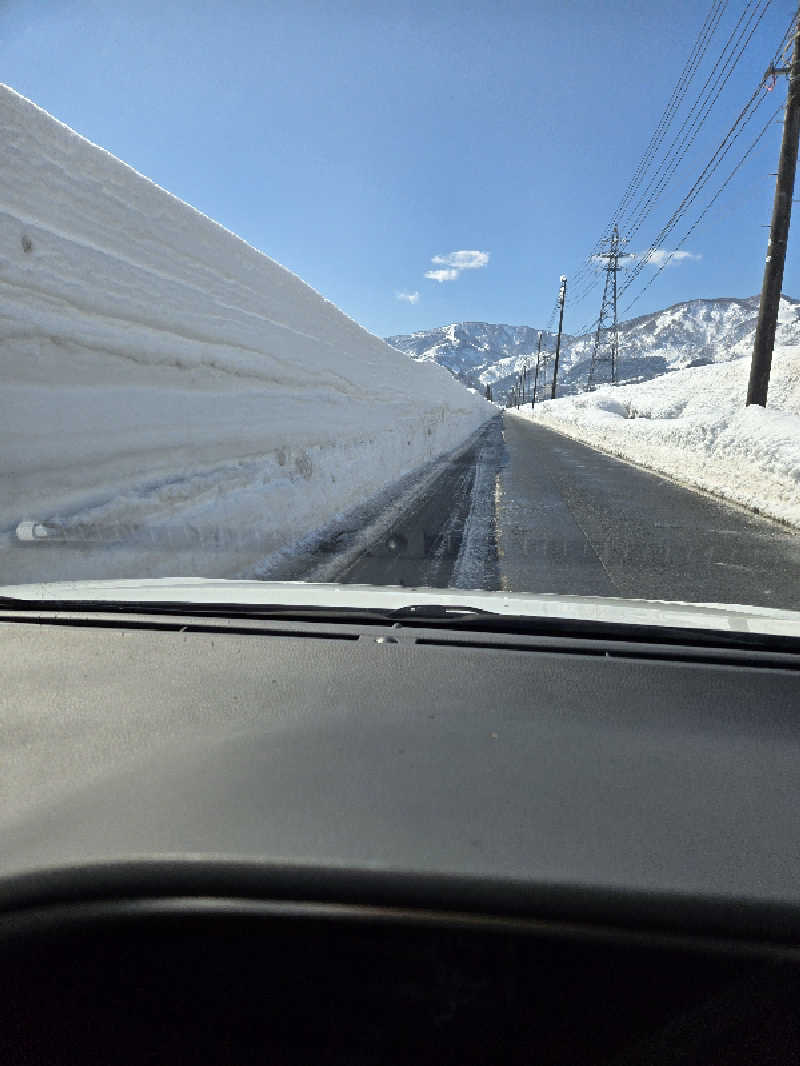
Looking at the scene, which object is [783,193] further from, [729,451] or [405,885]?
[405,885]

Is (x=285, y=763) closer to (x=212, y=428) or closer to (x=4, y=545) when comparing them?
(x=4, y=545)

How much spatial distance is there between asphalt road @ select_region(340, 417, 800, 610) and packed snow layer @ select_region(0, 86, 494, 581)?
4.61 ft

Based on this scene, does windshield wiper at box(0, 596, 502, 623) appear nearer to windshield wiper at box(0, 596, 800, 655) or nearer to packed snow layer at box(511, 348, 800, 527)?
windshield wiper at box(0, 596, 800, 655)

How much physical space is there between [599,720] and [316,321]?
15.3 meters

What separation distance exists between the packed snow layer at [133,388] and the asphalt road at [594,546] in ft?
4.61

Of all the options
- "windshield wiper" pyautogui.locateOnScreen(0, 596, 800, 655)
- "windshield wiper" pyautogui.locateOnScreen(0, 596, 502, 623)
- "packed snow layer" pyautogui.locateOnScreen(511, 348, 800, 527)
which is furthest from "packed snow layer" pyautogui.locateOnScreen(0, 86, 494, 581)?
"packed snow layer" pyautogui.locateOnScreen(511, 348, 800, 527)

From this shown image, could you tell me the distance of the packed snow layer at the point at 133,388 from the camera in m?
5.54

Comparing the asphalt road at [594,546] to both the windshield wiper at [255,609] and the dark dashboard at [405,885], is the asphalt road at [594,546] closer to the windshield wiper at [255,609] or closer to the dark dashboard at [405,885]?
the windshield wiper at [255,609]

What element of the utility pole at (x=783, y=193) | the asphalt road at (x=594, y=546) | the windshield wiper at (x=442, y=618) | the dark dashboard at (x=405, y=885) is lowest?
the asphalt road at (x=594, y=546)

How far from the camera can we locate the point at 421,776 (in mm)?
1657

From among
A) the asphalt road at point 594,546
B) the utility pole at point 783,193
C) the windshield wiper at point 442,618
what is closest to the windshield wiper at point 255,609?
the windshield wiper at point 442,618

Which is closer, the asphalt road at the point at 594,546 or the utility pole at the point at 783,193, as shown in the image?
the asphalt road at the point at 594,546

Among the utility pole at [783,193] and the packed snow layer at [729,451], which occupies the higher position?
the utility pole at [783,193]

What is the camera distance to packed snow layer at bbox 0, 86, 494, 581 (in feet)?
18.2
